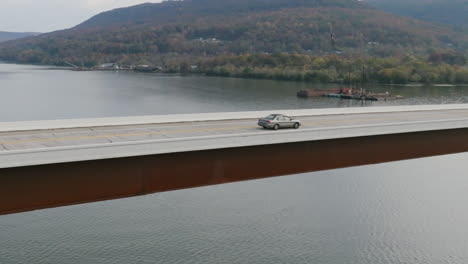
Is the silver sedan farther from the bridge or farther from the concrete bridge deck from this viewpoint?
the bridge

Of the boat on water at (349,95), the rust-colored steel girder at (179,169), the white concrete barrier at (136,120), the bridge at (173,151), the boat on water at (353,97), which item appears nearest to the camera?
the rust-colored steel girder at (179,169)

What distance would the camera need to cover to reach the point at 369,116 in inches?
1288

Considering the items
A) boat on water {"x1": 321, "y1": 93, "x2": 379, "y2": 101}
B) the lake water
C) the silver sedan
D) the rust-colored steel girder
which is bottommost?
boat on water {"x1": 321, "y1": 93, "x2": 379, "y2": 101}

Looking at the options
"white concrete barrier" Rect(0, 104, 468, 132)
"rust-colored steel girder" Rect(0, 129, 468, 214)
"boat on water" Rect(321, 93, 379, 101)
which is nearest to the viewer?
"rust-colored steel girder" Rect(0, 129, 468, 214)

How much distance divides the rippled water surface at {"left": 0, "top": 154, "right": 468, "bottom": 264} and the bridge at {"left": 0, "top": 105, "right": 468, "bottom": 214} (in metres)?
7.74

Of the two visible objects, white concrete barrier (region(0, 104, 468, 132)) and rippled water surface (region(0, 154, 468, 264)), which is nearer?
white concrete barrier (region(0, 104, 468, 132))

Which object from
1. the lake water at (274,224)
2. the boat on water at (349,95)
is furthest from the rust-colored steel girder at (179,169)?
the boat on water at (349,95)

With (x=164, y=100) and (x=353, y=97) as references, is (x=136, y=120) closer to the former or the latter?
(x=164, y=100)

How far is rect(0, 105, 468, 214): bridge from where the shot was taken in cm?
1717

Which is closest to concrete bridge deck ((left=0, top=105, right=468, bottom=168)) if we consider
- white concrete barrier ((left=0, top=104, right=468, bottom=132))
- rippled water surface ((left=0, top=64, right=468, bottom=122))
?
white concrete barrier ((left=0, top=104, right=468, bottom=132))

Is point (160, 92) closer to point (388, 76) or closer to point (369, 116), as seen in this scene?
point (388, 76)

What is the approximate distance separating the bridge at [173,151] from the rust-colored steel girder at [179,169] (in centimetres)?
3

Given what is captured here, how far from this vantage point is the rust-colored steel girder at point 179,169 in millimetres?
16969

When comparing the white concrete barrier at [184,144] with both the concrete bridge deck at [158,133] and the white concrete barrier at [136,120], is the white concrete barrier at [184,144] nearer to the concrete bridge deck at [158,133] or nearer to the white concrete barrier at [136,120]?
the concrete bridge deck at [158,133]
